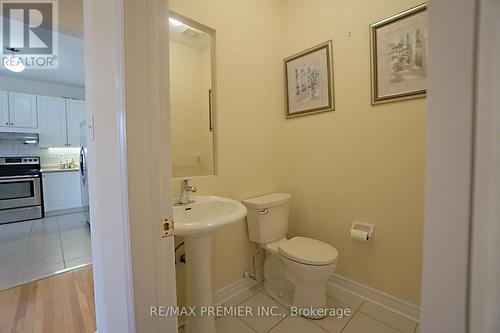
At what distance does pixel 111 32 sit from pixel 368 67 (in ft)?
5.08

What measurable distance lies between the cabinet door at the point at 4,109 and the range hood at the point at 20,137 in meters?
0.18

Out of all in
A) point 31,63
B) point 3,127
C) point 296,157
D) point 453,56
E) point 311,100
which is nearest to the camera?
point 453,56

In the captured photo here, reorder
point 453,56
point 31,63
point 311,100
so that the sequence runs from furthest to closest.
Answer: point 31,63 → point 311,100 → point 453,56

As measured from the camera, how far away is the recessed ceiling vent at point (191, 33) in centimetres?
154

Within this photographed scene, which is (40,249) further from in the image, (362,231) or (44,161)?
(362,231)

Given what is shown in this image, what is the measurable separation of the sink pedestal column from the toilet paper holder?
104 centimetres

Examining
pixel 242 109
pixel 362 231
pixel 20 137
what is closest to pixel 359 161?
pixel 362 231

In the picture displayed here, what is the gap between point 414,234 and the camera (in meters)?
1.40

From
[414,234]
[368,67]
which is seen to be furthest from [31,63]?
[414,234]

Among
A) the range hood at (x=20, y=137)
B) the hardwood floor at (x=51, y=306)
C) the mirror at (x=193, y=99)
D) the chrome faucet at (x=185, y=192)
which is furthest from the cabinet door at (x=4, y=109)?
the chrome faucet at (x=185, y=192)

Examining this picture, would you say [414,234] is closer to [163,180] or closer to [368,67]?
[368,67]

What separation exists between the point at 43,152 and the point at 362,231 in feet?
18.1

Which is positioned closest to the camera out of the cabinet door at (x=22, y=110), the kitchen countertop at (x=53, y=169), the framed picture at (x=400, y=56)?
the framed picture at (x=400, y=56)

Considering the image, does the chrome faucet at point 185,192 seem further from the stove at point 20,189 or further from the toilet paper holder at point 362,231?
the stove at point 20,189
